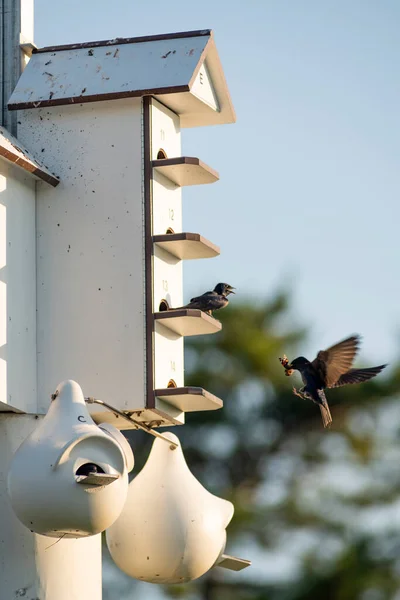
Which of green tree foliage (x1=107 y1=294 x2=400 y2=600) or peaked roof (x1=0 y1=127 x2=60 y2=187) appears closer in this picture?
peaked roof (x1=0 y1=127 x2=60 y2=187)

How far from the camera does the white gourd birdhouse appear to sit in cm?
880

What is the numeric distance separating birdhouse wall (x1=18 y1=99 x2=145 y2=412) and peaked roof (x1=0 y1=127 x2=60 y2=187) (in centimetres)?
10

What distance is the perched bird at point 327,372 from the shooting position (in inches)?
323

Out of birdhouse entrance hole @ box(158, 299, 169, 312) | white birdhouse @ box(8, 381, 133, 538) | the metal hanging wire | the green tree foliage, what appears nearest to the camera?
white birdhouse @ box(8, 381, 133, 538)

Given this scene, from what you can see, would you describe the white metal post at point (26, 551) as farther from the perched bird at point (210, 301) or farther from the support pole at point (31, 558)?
the perched bird at point (210, 301)

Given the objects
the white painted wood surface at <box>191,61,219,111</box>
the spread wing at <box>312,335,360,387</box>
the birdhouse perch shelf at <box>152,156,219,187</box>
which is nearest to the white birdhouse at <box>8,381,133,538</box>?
the spread wing at <box>312,335,360,387</box>

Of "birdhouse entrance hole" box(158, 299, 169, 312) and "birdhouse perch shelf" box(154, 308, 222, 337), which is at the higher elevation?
"birdhouse entrance hole" box(158, 299, 169, 312)

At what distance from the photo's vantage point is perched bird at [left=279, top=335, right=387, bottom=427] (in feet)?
26.9

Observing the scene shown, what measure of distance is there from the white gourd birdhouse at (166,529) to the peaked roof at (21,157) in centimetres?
142

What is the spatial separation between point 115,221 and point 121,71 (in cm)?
80

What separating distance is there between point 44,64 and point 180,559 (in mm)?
2640

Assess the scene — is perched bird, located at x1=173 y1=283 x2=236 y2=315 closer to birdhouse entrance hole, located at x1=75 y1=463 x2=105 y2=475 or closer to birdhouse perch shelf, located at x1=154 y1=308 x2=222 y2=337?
birdhouse perch shelf, located at x1=154 y1=308 x2=222 y2=337

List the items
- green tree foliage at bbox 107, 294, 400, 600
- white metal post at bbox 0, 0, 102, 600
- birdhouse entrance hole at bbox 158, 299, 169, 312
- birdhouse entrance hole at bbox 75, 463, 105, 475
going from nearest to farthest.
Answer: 1. birdhouse entrance hole at bbox 75, 463, 105, 475
2. white metal post at bbox 0, 0, 102, 600
3. birdhouse entrance hole at bbox 158, 299, 169, 312
4. green tree foliage at bbox 107, 294, 400, 600

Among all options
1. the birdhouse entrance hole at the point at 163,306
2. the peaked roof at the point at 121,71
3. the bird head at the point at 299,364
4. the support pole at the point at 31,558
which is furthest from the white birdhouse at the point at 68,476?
the peaked roof at the point at 121,71
